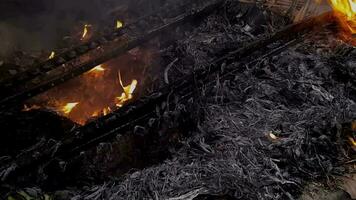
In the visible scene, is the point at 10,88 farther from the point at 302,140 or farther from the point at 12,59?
the point at 302,140

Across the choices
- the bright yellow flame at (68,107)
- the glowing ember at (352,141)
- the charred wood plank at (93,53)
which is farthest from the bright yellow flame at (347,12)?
the bright yellow flame at (68,107)

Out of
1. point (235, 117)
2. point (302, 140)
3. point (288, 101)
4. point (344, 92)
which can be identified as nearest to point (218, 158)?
point (235, 117)

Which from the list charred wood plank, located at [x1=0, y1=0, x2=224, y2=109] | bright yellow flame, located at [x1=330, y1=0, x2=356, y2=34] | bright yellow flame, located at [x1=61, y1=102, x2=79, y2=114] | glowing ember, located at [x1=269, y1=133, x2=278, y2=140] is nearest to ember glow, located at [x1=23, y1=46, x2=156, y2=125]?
bright yellow flame, located at [x1=61, y1=102, x2=79, y2=114]

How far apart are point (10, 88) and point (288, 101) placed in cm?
Result: 413

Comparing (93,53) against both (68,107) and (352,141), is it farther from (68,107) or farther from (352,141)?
(352,141)

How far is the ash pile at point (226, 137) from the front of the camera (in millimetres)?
4191

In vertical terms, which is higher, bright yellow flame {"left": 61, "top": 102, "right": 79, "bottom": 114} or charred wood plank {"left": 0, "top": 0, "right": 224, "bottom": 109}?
charred wood plank {"left": 0, "top": 0, "right": 224, "bottom": 109}

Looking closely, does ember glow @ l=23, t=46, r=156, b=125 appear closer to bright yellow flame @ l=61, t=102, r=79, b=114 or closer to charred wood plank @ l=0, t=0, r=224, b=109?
bright yellow flame @ l=61, t=102, r=79, b=114

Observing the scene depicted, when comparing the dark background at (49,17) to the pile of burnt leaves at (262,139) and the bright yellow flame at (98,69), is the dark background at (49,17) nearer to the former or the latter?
the bright yellow flame at (98,69)

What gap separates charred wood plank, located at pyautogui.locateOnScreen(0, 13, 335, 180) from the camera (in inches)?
167

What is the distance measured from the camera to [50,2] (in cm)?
845

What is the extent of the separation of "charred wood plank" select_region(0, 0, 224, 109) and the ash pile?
17.3 inches

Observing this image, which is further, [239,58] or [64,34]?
[64,34]

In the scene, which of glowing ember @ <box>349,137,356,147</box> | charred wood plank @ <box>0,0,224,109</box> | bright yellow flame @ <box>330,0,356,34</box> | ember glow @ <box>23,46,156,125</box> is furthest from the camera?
bright yellow flame @ <box>330,0,356,34</box>
